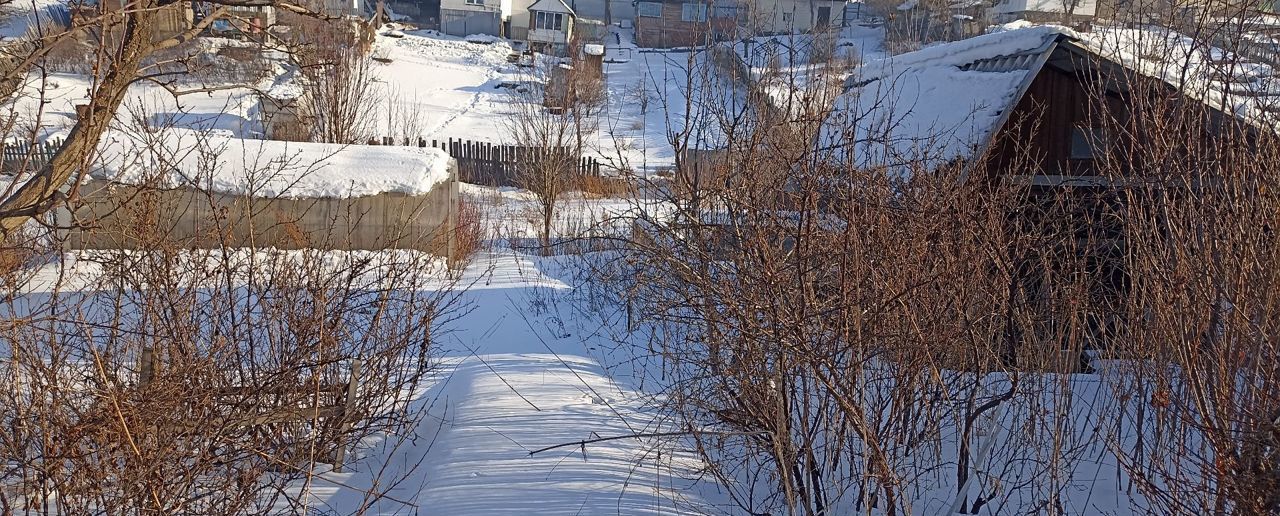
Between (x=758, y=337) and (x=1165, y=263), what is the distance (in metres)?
1.70

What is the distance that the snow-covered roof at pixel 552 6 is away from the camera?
166 ft

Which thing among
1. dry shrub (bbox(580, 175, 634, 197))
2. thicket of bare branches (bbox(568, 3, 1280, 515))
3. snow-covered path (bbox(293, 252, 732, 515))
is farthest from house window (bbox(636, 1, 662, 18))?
thicket of bare branches (bbox(568, 3, 1280, 515))

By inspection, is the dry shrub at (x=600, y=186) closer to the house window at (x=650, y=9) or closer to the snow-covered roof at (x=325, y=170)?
the snow-covered roof at (x=325, y=170)

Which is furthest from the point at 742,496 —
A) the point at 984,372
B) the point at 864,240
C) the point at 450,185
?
the point at 450,185

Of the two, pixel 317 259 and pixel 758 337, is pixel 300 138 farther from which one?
pixel 758 337

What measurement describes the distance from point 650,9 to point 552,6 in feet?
33.1

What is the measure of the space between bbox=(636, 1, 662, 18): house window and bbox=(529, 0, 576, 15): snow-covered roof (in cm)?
851

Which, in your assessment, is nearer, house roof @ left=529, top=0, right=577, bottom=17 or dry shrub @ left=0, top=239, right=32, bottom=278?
dry shrub @ left=0, top=239, right=32, bottom=278

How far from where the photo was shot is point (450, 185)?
1377 centimetres

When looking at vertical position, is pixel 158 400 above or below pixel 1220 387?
below

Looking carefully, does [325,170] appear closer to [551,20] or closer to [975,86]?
[975,86]

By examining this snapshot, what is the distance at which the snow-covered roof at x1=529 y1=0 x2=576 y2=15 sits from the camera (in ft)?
166

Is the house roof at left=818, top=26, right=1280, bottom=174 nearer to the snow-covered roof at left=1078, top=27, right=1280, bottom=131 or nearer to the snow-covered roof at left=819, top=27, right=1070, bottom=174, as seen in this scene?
the snow-covered roof at left=819, top=27, right=1070, bottom=174

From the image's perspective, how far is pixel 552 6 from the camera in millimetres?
50812
